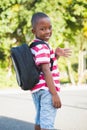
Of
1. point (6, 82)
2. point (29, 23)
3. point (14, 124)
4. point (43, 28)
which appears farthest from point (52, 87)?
point (6, 82)

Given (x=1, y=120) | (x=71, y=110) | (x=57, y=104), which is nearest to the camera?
(x=57, y=104)

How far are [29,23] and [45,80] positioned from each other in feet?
45.4

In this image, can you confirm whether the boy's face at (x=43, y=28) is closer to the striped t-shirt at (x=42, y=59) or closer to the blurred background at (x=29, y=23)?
the striped t-shirt at (x=42, y=59)

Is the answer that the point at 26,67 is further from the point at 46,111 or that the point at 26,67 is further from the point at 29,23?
the point at 29,23

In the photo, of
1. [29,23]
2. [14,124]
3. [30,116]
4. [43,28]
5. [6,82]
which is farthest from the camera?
[6,82]

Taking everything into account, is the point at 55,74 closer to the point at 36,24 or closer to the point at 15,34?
the point at 36,24

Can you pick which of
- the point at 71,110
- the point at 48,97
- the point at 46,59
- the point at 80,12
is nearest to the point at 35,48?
the point at 46,59

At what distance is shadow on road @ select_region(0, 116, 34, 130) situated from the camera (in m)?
7.36

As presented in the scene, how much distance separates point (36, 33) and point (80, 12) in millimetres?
14666

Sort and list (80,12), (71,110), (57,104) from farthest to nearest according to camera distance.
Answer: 1. (80,12)
2. (71,110)
3. (57,104)

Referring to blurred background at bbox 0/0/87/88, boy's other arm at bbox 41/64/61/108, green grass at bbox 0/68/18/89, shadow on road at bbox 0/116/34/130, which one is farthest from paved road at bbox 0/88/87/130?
blurred background at bbox 0/0/87/88

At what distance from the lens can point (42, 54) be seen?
4281 millimetres

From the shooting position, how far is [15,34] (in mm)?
19984

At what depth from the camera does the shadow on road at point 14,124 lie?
7.36 m
